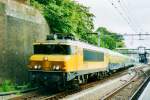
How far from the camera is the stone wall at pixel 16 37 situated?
979 inches

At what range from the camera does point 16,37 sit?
Result: 26484 millimetres

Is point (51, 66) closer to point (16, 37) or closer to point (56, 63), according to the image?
point (56, 63)

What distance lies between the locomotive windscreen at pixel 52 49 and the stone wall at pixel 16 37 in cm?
171

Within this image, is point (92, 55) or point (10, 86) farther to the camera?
point (92, 55)

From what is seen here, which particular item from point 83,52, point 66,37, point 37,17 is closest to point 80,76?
point 83,52

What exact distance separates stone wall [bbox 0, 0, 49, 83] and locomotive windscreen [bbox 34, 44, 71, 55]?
5.62ft

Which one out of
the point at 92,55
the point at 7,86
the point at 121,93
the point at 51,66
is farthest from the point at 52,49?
the point at 92,55

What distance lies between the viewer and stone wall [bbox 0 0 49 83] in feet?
81.6

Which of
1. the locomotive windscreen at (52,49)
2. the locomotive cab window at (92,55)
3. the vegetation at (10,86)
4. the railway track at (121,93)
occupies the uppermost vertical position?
Result: the locomotive windscreen at (52,49)

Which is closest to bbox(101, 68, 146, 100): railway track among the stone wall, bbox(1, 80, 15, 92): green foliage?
bbox(1, 80, 15, 92): green foliage

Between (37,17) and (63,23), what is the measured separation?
24.0 feet

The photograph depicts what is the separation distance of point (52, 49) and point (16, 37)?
294cm

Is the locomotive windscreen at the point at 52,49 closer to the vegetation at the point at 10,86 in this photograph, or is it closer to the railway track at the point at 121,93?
the vegetation at the point at 10,86

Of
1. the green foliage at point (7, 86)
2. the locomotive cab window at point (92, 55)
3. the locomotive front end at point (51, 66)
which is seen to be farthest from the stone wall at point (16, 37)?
the locomotive cab window at point (92, 55)
